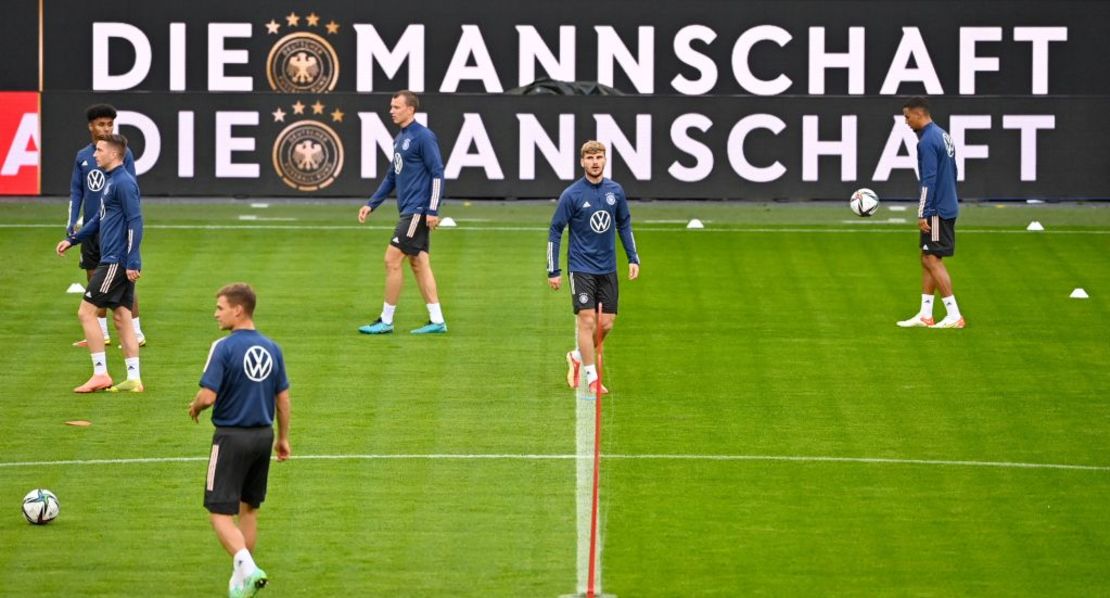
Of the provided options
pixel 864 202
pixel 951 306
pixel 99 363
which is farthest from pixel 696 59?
pixel 99 363

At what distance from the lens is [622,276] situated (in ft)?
76.3

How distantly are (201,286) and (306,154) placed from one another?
6.65 m

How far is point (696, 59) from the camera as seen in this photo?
101ft

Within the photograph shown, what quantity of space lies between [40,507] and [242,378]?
266cm

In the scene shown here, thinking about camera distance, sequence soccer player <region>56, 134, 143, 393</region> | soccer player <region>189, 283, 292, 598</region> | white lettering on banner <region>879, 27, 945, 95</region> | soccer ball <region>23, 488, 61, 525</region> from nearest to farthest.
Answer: soccer player <region>189, 283, 292, 598</region>
soccer ball <region>23, 488, 61, 525</region>
soccer player <region>56, 134, 143, 393</region>
white lettering on banner <region>879, 27, 945, 95</region>

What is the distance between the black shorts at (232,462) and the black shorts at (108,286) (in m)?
5.91

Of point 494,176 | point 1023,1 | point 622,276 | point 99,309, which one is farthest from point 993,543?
point 1023,1

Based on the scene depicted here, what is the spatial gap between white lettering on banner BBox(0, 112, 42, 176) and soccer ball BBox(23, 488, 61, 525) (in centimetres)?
1617

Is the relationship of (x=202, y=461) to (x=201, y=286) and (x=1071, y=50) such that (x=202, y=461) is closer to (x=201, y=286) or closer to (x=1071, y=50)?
(x=201, y=286)

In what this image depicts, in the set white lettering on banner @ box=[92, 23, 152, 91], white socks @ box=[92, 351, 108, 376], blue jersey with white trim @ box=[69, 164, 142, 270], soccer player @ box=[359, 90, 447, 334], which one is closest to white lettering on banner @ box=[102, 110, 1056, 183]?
white lettering on banner @ box=[92, 23, 152, 91]

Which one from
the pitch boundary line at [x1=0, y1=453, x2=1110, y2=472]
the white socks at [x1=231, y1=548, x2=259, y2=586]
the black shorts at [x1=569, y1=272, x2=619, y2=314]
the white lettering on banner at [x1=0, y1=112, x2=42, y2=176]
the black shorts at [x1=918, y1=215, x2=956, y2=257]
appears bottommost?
the white socks at [x1=231, y1=548, x2=259, y2=586]

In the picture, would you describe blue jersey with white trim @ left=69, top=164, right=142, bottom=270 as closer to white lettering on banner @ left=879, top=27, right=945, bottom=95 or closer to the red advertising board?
the red advertising board

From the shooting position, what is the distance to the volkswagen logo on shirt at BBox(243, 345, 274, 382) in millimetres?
11203

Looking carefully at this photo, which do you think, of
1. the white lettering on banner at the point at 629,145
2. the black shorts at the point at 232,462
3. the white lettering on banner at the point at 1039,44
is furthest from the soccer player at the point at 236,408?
the white lettering on banner at the point at 1039,44
